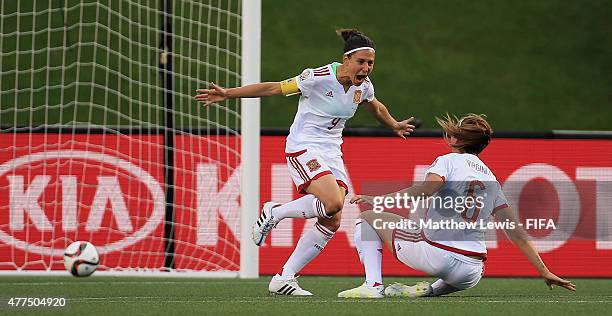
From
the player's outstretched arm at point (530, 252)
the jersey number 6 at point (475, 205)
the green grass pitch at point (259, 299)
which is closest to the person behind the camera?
the green grass pitch at point (259, 299)

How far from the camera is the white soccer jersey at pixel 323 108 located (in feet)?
29.0

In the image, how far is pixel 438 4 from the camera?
22.7 meters

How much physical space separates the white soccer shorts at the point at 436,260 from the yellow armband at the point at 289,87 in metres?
1.37

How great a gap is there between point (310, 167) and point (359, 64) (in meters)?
0.85

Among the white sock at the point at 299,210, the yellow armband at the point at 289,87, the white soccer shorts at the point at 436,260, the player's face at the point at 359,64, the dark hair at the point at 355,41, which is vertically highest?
the dark hair at the point at 355,41

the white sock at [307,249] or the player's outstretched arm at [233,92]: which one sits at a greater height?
the player's outstretched arm at [233,92]

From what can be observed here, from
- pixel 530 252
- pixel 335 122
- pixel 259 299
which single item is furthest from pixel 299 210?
pixel 530 252

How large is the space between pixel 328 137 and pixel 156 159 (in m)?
3.83

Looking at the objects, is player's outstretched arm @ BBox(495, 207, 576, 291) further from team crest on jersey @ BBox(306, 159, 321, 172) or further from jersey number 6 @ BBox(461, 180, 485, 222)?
team crest on jersey @ BBox(306, 159, 321, 172)

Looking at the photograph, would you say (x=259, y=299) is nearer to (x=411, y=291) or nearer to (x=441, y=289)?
(x=411, y=291)

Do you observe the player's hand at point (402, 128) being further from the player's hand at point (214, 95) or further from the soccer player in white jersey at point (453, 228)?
the player's hand at point (214, 95)

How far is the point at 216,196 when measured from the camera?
12.4 meters

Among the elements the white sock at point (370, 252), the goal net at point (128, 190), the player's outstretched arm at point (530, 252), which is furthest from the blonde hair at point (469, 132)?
the goal net at point (128, 190)

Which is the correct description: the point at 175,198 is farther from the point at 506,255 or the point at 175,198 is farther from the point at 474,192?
the point at 474,192
